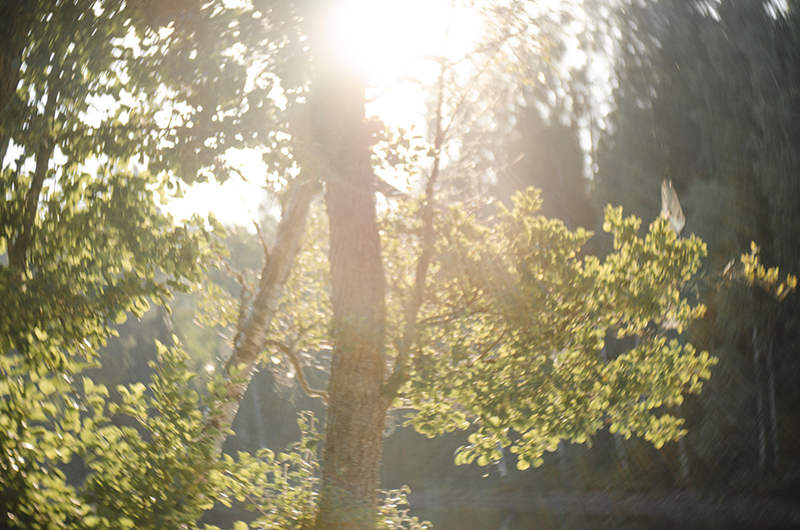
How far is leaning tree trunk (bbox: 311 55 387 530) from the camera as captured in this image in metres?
5.36

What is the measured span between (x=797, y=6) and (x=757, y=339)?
28.4 ft

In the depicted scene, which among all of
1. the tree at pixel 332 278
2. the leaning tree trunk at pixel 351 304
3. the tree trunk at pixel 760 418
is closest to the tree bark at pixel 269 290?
the tree at pixel 332 278

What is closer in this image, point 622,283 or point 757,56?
point 622,283

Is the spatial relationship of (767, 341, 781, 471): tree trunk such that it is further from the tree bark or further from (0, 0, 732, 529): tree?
the tree bark

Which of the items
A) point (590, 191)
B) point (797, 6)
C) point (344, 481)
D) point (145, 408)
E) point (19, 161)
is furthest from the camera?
point (590, 191)

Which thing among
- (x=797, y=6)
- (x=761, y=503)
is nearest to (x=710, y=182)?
(x=797, y=6)

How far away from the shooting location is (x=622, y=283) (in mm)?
5535

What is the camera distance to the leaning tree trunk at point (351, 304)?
17.6 feet

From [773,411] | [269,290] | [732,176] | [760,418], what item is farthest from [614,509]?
[269,290]

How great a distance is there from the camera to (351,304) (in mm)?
6023

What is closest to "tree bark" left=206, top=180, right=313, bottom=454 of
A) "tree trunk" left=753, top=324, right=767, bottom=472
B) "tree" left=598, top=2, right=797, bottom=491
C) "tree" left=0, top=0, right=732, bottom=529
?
"tree" left=0, top=0, right=732, bottom=529

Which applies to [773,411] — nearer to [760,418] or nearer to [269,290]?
[760,418]

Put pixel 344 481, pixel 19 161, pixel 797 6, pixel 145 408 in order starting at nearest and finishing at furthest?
pixel 145 408 → pixel 19 161 → pixel 344 481 → pixel 797 6

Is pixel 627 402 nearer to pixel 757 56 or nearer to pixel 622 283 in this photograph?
pixel 622 283
